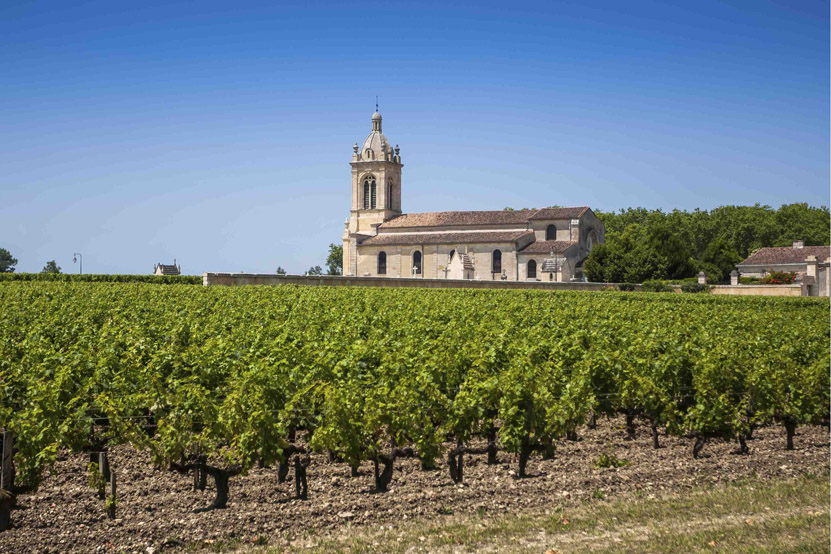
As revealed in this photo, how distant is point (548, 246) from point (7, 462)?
2436 inches

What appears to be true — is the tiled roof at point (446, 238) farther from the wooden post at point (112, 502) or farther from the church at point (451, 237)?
the wooden post at point (112, 502)

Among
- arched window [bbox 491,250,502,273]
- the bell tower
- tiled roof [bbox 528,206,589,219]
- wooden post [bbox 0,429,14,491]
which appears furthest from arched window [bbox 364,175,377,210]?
wooden post [bbox 0,429,14,491]

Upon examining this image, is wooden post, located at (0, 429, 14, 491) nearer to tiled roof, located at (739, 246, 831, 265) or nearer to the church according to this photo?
the church

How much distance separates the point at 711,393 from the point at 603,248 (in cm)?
5623

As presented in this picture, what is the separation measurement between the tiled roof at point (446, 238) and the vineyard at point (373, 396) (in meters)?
54.2

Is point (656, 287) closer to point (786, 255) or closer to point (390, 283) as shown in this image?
point (390, 283)

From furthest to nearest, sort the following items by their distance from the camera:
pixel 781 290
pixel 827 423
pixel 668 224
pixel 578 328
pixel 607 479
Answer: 1. pixel 668 224
2. pixel 781 290
3. pixel 578 328
4. pixel 827 423
5. pixel 607 479

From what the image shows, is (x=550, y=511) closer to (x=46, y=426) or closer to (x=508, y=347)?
(x=508, y=347)

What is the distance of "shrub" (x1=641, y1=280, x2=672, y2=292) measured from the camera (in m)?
48.4

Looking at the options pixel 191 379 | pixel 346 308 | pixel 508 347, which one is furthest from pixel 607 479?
pixel 346 308

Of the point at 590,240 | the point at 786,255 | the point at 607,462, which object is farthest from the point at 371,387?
the point at 786,255

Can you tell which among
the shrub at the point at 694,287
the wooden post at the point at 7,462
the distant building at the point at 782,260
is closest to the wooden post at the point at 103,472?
the wooden post at the point at 7,462

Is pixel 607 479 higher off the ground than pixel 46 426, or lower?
lower

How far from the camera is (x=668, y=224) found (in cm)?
9188
